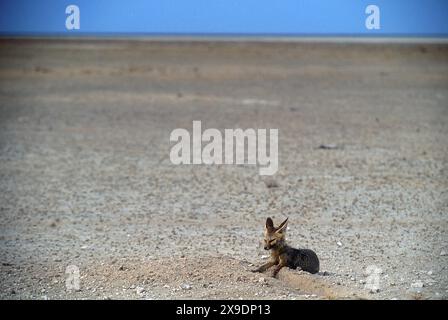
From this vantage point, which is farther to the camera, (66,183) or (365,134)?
(365,134)

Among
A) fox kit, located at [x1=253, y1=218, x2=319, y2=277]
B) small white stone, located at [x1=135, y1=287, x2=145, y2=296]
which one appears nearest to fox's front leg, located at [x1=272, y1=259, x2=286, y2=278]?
fox kit, located at [x1=253, y1=218, x2=319, y2=277]

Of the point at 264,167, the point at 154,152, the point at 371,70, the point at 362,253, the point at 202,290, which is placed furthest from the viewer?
the point at 371,70

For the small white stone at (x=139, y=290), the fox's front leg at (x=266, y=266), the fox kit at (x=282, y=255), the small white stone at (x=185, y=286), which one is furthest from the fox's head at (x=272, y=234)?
the small white stone at (x=139, y=290)

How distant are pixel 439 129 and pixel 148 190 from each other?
7.90 meters

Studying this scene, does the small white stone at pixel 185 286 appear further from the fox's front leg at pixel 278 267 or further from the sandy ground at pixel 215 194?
the fox's front leg at pixel 278 267

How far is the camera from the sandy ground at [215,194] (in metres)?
6.57

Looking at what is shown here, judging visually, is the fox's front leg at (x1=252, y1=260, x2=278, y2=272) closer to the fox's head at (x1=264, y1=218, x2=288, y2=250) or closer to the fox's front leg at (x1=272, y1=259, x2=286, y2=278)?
the fox's front leg at (x1=272, y1=259, x2=286, y2=278)

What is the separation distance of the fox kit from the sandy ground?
0.42 feet

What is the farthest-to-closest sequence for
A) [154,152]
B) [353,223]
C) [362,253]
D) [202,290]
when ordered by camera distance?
[154,152]
[353,223]
[362,253]
[202,290]

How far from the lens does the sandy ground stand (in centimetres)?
657

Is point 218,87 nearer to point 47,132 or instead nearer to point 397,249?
point 47,132

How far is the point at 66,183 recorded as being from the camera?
11.3 meters

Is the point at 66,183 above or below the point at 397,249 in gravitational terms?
above
